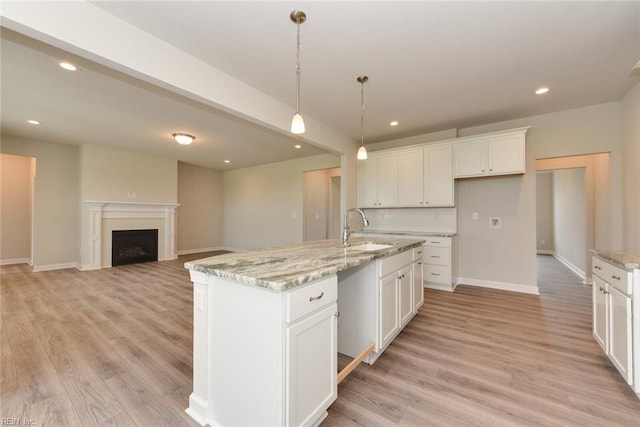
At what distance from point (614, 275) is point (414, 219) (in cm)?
300

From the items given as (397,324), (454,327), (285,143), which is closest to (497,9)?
(397,324)

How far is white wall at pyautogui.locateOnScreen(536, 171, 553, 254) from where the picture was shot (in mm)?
7391

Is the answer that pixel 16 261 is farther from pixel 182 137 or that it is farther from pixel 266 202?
pixel 266 202

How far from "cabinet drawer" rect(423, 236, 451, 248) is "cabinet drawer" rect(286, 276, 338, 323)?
2.97 metres

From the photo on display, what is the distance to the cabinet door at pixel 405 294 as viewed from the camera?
2430 mm

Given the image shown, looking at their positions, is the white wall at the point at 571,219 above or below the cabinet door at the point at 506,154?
below

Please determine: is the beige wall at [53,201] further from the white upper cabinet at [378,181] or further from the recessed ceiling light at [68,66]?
the white upper cabinet at [378,181]

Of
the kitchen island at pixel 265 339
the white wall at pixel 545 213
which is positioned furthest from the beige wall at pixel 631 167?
the white wall at pixel 545 213

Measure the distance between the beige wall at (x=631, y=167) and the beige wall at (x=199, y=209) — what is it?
8783mm

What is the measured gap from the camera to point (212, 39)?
7.14 feet

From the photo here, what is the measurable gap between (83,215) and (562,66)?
803 centimetres

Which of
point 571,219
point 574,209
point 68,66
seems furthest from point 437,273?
point 68,66

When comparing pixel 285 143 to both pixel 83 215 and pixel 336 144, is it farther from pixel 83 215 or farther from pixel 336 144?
pixel 83 215

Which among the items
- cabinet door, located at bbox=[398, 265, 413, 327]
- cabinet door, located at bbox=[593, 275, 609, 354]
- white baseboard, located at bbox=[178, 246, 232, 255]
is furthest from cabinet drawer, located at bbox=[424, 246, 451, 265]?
white baseboard, located at bbox=[178, 246, 232, 255]
